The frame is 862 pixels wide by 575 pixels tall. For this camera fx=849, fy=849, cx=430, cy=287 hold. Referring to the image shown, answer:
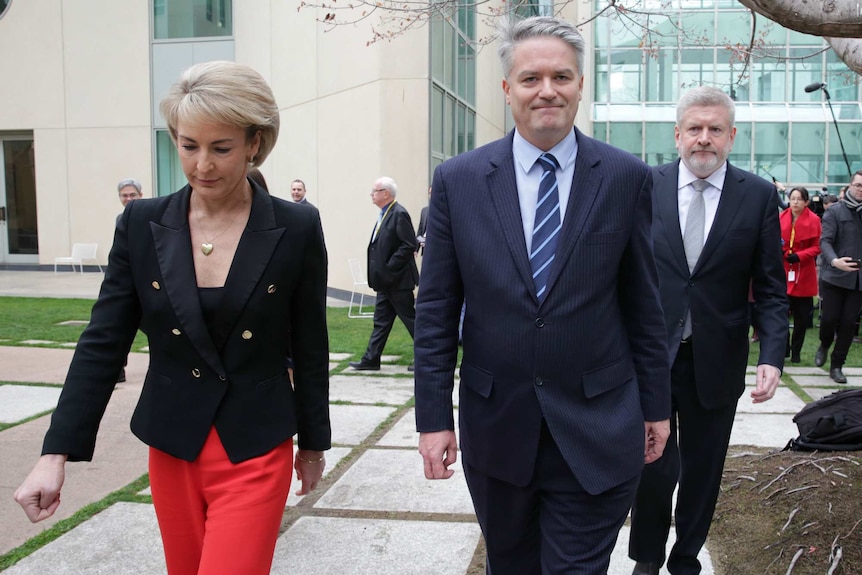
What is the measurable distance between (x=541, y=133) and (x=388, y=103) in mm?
12252

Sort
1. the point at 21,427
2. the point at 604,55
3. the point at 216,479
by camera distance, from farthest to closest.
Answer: the point at 604,55 → the point at 21,427 → the point at 216,479

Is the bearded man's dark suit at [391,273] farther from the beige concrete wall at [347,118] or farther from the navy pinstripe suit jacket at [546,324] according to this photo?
the navy pinstripe suit jacket at [546,324]

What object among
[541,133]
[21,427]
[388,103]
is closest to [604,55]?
[388,103]

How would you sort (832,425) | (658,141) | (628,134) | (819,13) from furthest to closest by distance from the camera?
(628,134) → (658,141) → (832,425) → (819,13)

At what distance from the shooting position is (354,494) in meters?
4.64

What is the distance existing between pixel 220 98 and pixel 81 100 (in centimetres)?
1905

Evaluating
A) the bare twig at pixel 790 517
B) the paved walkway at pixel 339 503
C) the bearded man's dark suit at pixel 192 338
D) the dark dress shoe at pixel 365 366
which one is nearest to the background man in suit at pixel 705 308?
the paved walkway at pixel 339 503

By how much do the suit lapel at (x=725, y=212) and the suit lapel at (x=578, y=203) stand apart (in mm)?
1152

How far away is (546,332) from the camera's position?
7.60 ft

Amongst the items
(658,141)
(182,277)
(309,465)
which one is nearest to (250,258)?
(182,277)

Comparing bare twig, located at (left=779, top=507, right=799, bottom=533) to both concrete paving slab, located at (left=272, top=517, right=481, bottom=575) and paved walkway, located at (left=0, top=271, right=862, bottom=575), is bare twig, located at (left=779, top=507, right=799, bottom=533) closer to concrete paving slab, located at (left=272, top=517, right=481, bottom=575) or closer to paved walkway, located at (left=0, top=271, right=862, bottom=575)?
paved walkway, located at (left=0, top=271, right=862, bottom=575)

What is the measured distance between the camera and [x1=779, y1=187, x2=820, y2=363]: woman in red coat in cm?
969

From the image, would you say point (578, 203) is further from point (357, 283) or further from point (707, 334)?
point (357, 283)

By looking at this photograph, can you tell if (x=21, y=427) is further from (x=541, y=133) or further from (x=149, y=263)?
(x=541, y=133)
